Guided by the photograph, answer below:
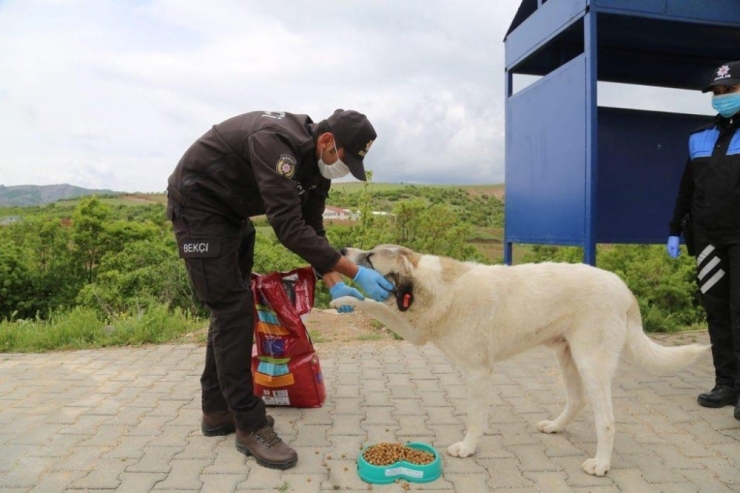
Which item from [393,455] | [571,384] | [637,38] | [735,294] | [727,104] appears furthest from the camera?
[637,38]

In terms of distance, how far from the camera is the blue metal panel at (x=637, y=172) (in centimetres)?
611

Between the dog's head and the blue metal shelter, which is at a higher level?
the blue metal shelter

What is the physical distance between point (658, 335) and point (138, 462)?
624 centimetres

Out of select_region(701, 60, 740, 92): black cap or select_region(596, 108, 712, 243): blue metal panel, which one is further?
select_region(596, 108, 712, 243): blue metal panel

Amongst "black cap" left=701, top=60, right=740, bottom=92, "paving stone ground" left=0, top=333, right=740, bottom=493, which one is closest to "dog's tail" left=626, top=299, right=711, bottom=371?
"paving stone ground" left=0, top=333, right=740, bottom=493

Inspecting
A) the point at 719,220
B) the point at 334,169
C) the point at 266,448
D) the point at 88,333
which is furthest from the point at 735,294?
the point at 88,333

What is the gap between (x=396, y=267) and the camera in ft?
10.9

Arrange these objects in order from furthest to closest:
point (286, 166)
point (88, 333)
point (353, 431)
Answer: point (88, 333) < point (353, 431) < point (286, 166)

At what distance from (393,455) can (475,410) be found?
59 cm

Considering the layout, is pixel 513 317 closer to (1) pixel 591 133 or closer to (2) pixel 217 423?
(2) pixel 217 423

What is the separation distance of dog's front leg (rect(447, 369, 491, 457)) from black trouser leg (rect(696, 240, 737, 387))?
7.31 feet

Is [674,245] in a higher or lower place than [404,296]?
higher

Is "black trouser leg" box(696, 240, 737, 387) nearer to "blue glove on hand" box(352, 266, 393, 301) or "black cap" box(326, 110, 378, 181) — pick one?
"blue glove on hand" box(352, 266, 393, 301)

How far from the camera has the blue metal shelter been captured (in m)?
4.82
